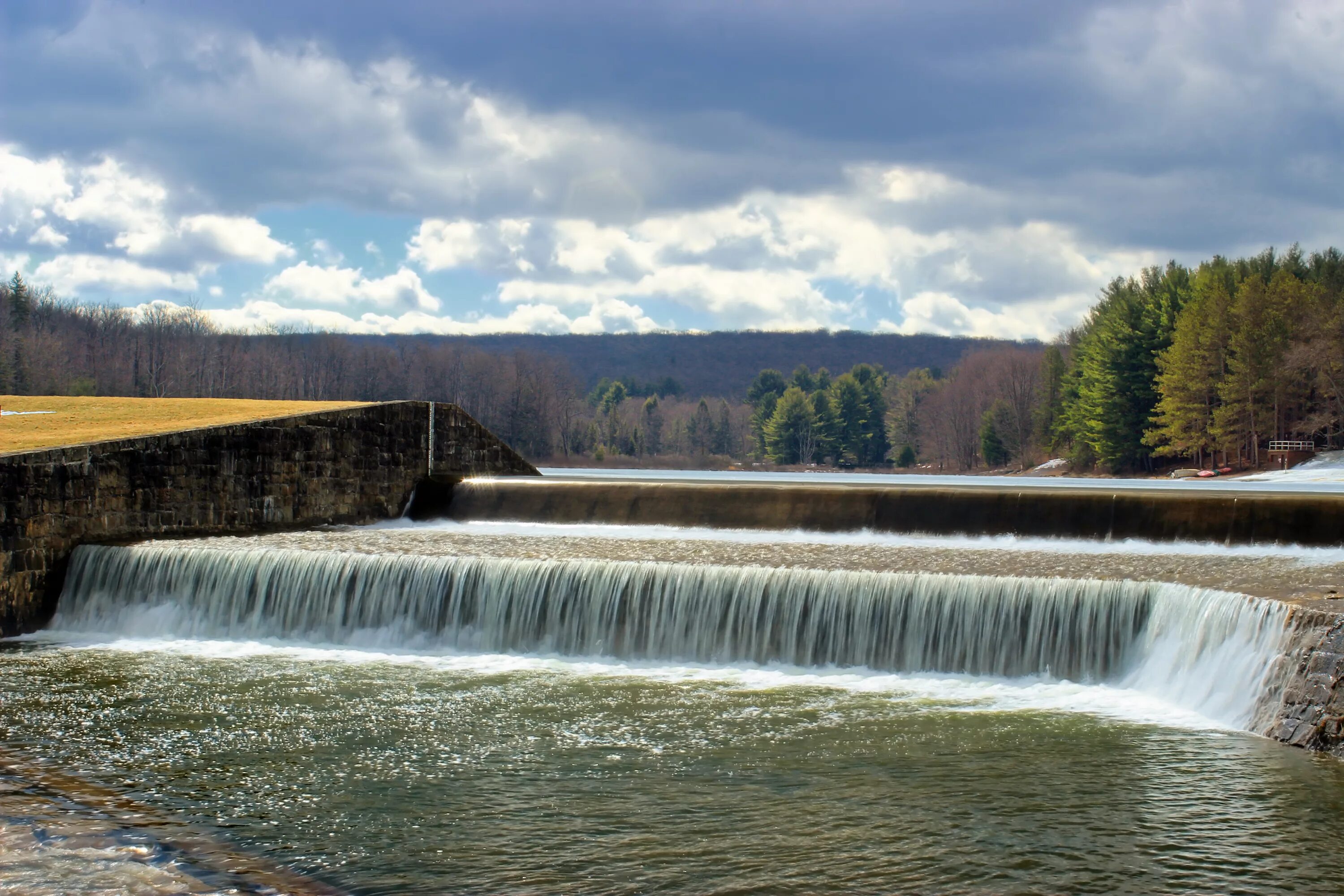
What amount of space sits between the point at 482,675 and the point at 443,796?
4.39 metres

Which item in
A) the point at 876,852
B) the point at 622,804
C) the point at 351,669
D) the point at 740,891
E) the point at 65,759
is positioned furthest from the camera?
the point at 351,669

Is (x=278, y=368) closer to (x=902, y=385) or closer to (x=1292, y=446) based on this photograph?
(x=902, y=385)

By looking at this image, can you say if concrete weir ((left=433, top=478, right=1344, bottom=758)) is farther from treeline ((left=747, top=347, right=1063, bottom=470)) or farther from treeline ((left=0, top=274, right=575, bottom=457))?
treeline ((left=0, top=274, right=575, bottom=457))

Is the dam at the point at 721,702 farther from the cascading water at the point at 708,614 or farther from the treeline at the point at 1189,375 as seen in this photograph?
the treeline at the point at 1189,375

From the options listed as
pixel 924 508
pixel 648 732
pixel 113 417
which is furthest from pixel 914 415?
pixel 648 732

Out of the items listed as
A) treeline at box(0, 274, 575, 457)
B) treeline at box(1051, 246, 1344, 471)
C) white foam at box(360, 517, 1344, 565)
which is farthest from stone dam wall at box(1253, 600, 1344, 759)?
treeline at box(0, 274, 575, 457)

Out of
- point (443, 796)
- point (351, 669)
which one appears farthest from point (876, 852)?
point (351, 669)

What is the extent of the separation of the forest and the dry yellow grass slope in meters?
44.4

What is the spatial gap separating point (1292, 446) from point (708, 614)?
168 feet

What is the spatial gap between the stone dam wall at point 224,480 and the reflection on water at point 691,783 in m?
4.01

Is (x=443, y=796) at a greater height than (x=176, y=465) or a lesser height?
lesser

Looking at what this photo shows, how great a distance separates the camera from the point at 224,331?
11306cm

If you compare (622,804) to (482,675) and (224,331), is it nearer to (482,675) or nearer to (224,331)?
(482,675)

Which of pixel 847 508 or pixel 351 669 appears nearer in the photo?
pixel 351 669
